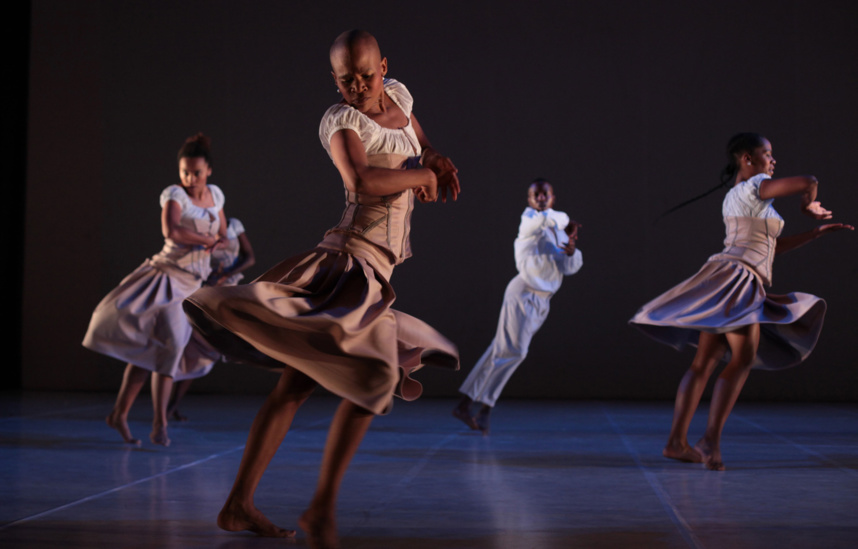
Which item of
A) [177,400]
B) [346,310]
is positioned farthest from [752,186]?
[177,400]

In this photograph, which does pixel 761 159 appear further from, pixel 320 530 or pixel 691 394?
pixel 320 530

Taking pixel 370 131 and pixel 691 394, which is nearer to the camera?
pixel 370 131

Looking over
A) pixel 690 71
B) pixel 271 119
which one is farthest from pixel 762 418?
pixel 271 119

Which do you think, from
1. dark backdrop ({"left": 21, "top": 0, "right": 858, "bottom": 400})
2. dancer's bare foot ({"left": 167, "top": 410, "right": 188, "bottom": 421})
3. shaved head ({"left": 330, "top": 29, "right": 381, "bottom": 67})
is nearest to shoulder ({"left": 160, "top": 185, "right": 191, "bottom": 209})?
dancer's bare foot ({"left": 167, "top": 410, "right": 188, "bottom": 421})

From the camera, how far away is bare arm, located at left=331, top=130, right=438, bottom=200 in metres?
2.12

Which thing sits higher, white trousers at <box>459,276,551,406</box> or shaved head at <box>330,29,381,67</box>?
shaved head at <box>330,29,381,67</box>

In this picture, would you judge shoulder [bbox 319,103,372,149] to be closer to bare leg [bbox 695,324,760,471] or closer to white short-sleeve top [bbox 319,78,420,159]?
white short-sleeve top [bbox 319,78,420,159]

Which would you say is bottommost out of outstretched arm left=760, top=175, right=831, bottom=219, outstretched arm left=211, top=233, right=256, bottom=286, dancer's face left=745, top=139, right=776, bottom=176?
outstretched arm left=211, top=233, right=256, bottom=286

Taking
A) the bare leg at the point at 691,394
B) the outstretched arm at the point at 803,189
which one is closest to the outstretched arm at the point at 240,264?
the bare leg at the point at 691,394

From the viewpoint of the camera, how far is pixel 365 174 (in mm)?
2113

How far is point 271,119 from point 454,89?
5.49 feet

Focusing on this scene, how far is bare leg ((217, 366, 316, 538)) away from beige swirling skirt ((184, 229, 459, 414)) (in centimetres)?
17

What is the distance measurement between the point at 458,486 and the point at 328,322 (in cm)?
135

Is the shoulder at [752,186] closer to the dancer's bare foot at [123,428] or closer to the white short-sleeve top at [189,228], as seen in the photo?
the white short-sleeve top at [189,228]
